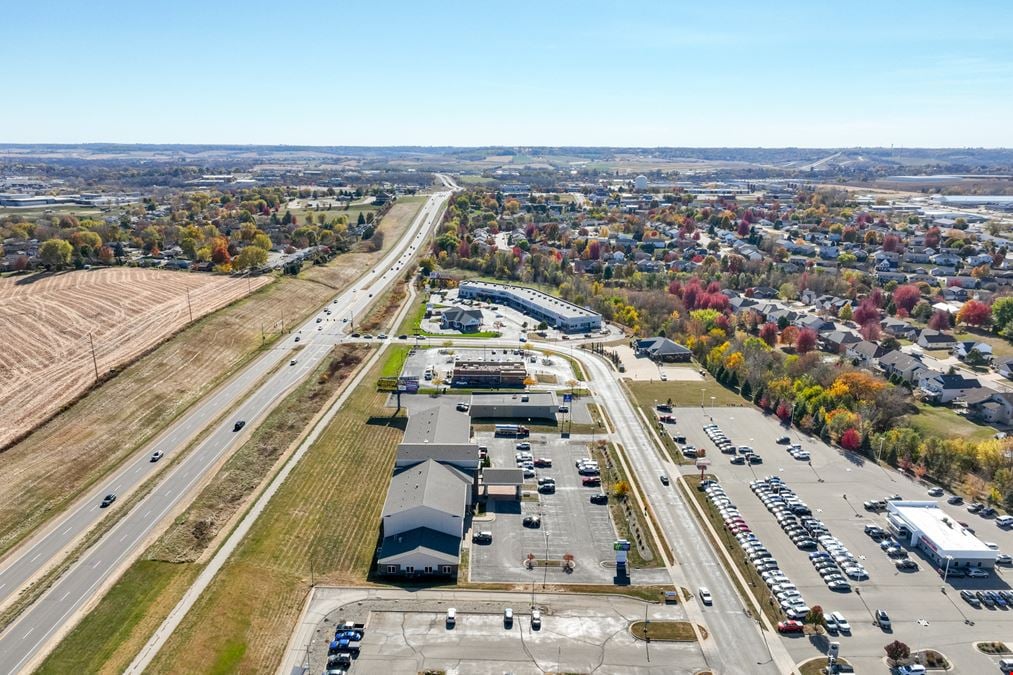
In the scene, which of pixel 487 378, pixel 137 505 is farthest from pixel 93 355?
pixel 487 378

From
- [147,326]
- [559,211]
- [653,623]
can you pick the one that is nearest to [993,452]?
[653,623]

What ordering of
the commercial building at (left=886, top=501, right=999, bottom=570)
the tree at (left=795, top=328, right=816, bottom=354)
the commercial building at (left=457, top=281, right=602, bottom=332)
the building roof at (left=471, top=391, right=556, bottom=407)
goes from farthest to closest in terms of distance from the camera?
the commercial building at (left=457, top=281, right=602, bottom=332) < the tree at (left=795, top=328, right=816, bottom=354) < the building roof at (left=471, top=391, right=556, bottom=407) < the commercial building at (left=886, top=501, right=999, bottom=570)

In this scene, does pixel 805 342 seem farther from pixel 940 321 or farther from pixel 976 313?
pixel 976 313

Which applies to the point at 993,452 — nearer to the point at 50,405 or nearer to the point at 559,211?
the point at 50,405

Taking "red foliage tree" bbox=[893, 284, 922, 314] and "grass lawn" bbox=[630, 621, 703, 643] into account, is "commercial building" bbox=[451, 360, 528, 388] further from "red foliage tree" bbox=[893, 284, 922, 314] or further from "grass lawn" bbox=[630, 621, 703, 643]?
"red foliage tree" bbox=[893, 284, 922, 314]

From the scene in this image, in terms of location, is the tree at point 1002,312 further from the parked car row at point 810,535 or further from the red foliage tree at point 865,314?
the parked car row at point 810,535

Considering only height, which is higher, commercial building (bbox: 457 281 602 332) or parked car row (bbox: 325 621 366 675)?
commercial building (bbox: 457 281 602 332)

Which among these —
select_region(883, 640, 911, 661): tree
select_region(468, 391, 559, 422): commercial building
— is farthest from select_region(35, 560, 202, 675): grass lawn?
select_region(883, 640, 911, 661): tree
